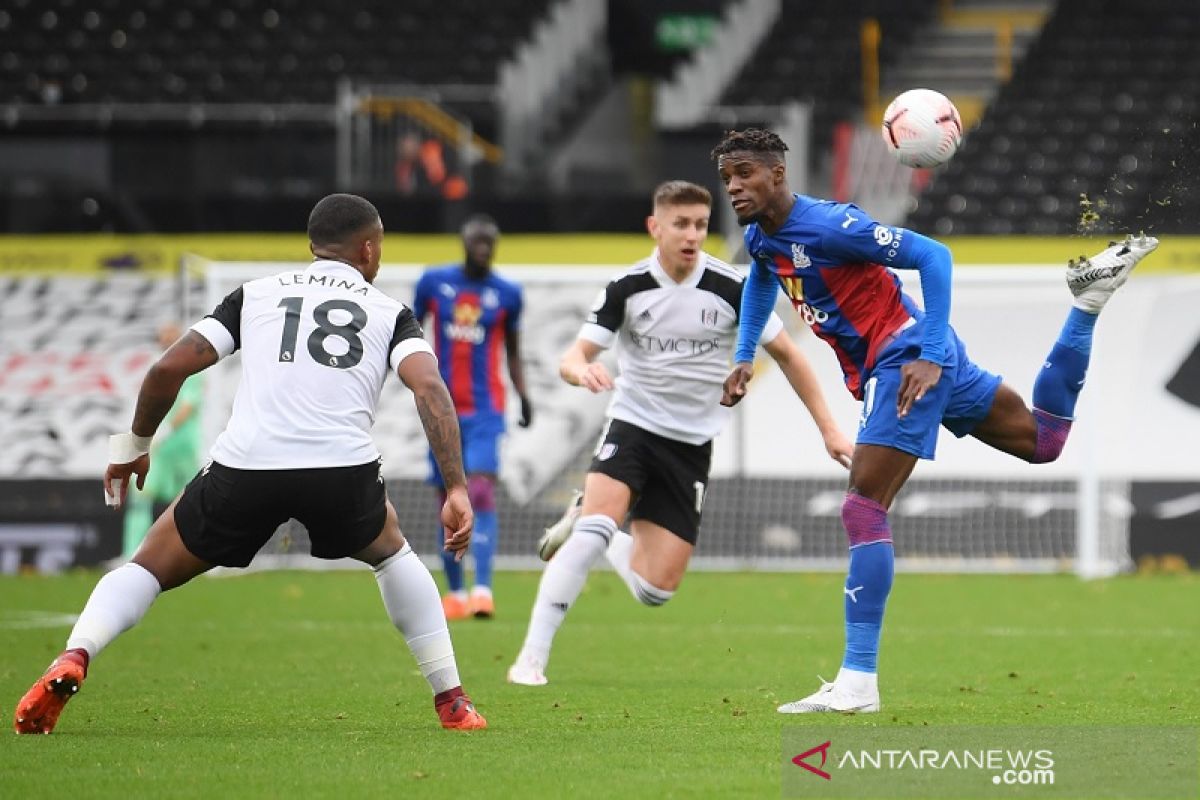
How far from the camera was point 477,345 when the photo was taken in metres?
12.9

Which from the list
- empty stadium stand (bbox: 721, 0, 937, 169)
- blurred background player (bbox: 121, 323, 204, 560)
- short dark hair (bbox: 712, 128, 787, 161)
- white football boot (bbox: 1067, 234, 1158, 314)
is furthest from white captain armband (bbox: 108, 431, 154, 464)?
empty stadium stand (bbox: 721, 0, 937, 169)

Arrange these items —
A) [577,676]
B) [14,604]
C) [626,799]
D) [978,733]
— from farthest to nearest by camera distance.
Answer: [14,604] < [577,676] < [978,733] < [626,799]

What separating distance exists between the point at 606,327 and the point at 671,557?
3.66 feet

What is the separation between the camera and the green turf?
5820 mm

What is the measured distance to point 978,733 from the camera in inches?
257

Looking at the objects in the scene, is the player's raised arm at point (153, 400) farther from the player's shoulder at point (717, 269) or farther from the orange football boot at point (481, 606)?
the orange football boot at point (481, 606)

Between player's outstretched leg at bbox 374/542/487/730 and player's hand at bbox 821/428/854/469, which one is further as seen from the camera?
player's hand at bbox 821/428/854/469

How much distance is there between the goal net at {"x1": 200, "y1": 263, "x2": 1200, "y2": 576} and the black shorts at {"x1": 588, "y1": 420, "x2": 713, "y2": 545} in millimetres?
7429

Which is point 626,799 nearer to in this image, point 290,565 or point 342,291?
point 342,291

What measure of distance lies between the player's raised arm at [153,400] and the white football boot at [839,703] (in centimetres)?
249

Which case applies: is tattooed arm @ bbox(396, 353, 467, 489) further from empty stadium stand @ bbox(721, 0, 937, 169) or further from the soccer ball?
empty stadium stand @ bbox(721, 0, 937, 169)

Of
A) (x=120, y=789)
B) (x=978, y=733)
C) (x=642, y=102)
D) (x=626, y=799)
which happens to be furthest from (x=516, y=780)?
(x=642, y=102)

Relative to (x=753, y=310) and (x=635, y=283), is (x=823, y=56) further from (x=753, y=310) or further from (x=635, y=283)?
(x=753, y=310)

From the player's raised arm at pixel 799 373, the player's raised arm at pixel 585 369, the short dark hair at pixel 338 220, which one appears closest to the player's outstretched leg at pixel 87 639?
the short dark hair at pixel 338 220
